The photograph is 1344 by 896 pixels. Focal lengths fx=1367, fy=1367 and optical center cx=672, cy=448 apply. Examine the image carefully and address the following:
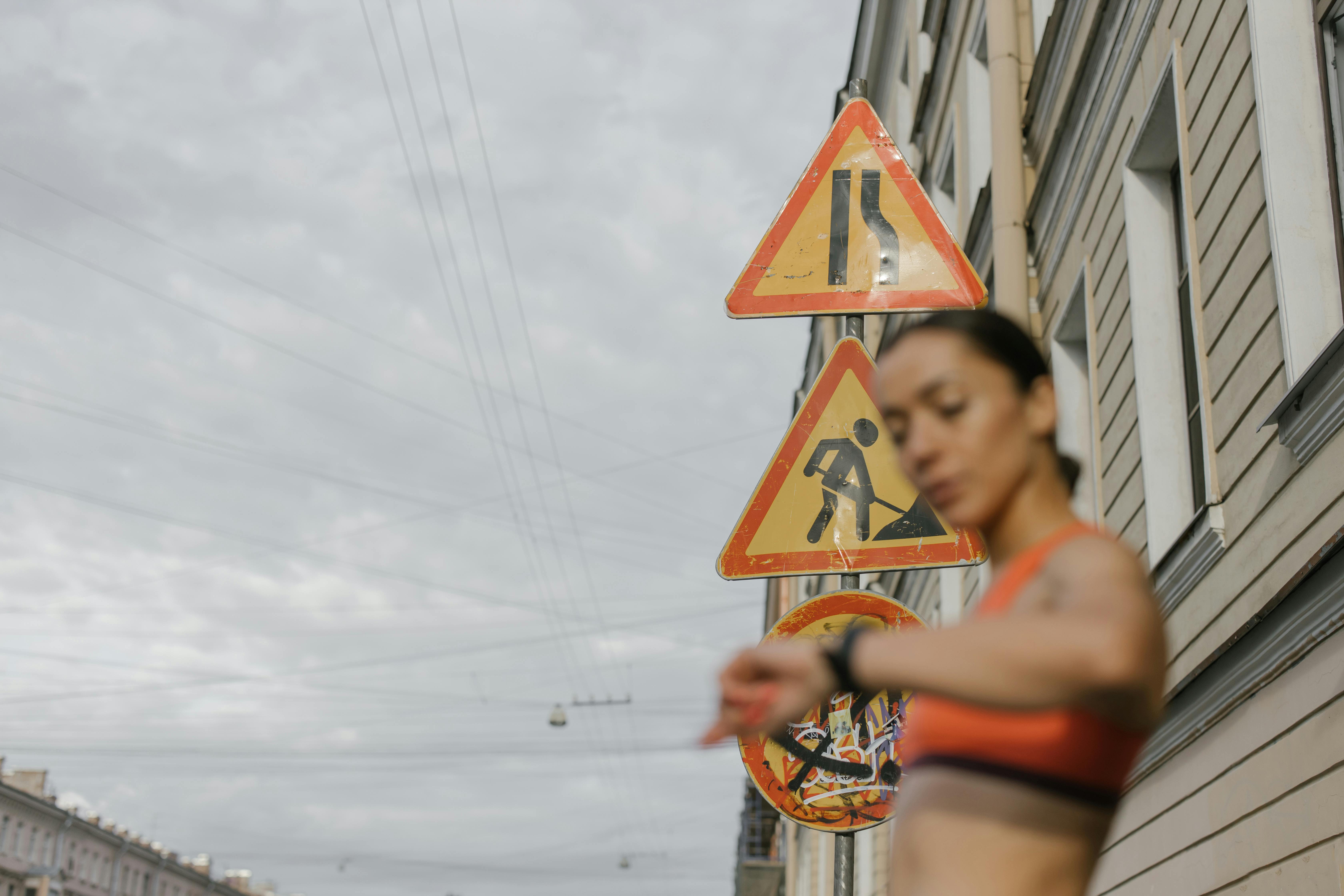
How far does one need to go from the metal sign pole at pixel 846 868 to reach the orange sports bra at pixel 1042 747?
278 cm

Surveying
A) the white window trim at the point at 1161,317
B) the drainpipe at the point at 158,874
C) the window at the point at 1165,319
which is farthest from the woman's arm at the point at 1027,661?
the drainpipe at the point at 158,874

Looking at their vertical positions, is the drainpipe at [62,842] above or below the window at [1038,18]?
above

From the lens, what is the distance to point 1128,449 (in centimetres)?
743

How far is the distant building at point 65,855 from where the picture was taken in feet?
207

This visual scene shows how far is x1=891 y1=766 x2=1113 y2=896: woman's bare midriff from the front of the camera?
4.60ft

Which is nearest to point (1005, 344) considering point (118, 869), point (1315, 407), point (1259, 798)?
point (1315, 407)

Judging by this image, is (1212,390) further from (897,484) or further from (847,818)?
(847,818)

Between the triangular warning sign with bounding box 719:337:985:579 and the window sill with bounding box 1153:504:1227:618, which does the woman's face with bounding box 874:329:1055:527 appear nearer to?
the triangular warning sign with bounding box 719:337:985:579

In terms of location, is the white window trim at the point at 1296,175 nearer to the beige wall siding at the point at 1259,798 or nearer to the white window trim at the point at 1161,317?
the white window trim at the point at 1161,317

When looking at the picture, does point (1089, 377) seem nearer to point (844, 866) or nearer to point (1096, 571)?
point (844, 866)

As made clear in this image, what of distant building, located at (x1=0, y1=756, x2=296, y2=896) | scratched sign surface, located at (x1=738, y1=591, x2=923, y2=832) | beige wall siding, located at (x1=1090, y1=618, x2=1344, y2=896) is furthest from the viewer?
distant building, located at (x1=0, y1=756, x2=296, y2=896)

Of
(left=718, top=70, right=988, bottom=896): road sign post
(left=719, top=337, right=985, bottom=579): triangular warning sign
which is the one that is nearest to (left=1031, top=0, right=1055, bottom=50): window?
(left=718, top=70, right=988, bottom=896): road sign post

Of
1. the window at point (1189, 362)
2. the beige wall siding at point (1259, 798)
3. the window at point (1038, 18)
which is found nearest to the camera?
the beige wall siding at point (1259, 798)

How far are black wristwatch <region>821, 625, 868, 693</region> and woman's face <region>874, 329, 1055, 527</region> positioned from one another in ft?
0.83
